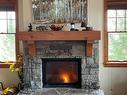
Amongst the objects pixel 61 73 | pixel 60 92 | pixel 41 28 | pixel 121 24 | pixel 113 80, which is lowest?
pixel 60 92

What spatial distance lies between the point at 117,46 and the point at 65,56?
130 centimetres

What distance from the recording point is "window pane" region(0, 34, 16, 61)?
258 inches

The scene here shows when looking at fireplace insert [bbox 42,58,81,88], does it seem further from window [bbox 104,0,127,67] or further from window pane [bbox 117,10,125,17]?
window pane [bbox 117,10,125,17]

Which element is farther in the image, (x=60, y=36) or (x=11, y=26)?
(x=11, y=26)

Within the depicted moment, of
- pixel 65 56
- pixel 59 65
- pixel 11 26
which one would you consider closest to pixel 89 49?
pixel 65 56

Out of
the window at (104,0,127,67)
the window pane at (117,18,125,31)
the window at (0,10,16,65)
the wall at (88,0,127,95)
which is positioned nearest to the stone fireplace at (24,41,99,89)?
the wall at (88,0,127,95)

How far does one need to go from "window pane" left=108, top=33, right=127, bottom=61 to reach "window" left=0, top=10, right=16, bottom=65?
2.25 meters

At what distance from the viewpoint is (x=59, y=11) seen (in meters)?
5.97

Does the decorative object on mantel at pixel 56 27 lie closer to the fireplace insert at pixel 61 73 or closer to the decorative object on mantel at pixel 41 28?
the decorative object on mantel at pixel 41 28

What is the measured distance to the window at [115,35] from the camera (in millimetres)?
6262

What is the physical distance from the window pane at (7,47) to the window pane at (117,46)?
7.45ft

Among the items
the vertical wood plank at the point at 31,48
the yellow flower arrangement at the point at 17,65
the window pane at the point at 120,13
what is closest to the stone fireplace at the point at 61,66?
the vertical wood plank at the point at 31,48

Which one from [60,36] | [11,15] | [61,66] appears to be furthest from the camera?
[11,15]

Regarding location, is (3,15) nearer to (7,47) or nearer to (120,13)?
(7,47)
